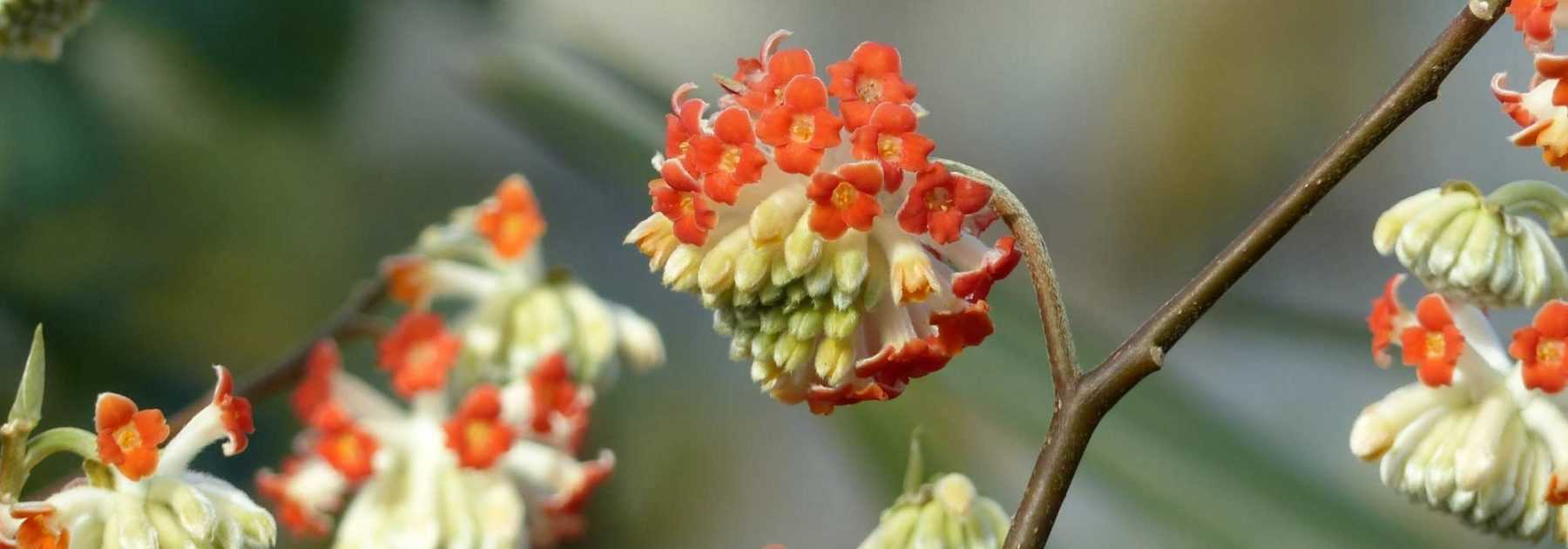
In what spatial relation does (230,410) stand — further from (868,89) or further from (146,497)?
(868,89)

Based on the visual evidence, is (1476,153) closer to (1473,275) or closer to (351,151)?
(1473,275)

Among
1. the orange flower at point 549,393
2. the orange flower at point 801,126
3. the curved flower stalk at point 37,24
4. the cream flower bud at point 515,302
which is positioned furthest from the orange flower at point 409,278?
the orange flower at point 801,126

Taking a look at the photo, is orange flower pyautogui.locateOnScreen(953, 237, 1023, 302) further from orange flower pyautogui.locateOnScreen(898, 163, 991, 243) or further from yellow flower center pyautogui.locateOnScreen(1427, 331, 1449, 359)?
yellow flower center pyautogui.locateOnScreen(1427, 331, 1449, 359)

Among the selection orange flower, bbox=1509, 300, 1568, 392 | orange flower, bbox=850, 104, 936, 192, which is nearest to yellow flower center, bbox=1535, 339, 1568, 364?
orange flower, bbox=1509, 300, 1568, 392

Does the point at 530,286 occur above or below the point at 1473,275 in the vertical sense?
below

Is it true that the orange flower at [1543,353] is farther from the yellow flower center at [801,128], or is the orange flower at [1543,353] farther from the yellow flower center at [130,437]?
the yellow flower center at [130,437]

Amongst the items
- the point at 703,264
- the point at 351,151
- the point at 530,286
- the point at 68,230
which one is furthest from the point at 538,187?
the point at 703,264

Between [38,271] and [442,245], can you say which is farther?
[38,271]
